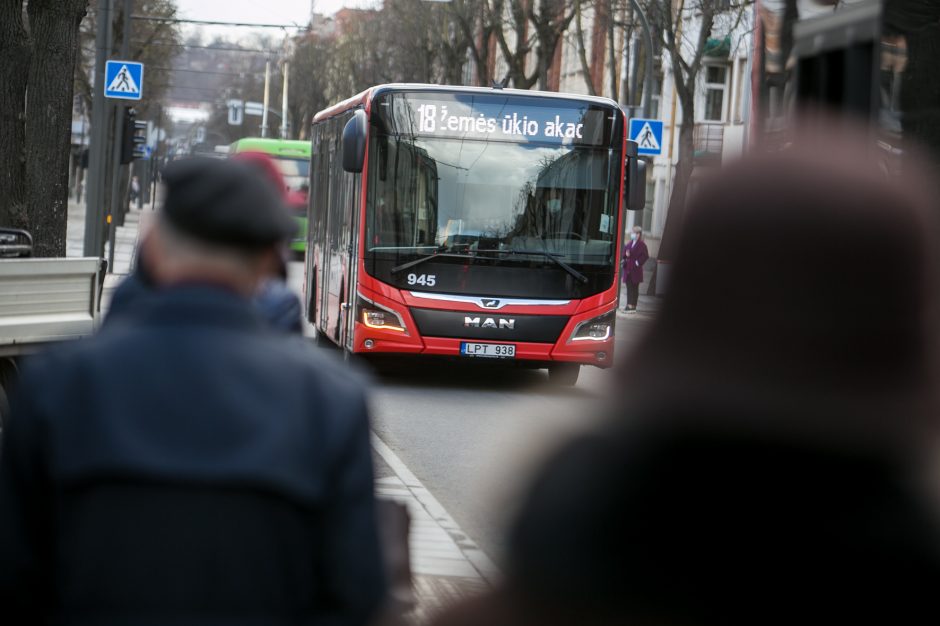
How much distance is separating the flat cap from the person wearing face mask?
105 feet

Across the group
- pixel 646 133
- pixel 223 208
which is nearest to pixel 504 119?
pixel 223 208

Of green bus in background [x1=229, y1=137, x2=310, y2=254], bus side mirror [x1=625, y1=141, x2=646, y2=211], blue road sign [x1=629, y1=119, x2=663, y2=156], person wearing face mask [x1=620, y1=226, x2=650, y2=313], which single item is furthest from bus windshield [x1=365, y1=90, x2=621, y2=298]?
green bus in background [x1=229, y1=137, x2=310, y2=254]

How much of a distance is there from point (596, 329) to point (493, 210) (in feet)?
4.99

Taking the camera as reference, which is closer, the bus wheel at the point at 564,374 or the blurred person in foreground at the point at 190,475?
the blurred person in foreground at the point at 190,475

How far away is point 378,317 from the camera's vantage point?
15867 mm

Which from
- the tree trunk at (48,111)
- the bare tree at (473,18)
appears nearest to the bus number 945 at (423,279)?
the tree trunk at (48,111)

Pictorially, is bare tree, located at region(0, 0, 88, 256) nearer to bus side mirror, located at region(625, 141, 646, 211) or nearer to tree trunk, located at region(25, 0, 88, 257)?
tree trunk, located at region(25, 0, 88, 257)

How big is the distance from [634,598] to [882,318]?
0.45 m

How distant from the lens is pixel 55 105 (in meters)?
21.2

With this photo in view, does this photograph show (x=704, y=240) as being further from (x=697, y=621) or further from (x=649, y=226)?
(x=649, y=226)

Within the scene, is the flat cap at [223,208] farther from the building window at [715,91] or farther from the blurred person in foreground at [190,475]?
the building window at [715,91]

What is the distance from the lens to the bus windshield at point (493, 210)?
623 inches

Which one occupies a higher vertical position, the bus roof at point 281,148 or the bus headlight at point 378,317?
the bus roof at point 281,148

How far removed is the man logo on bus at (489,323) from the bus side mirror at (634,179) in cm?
157
